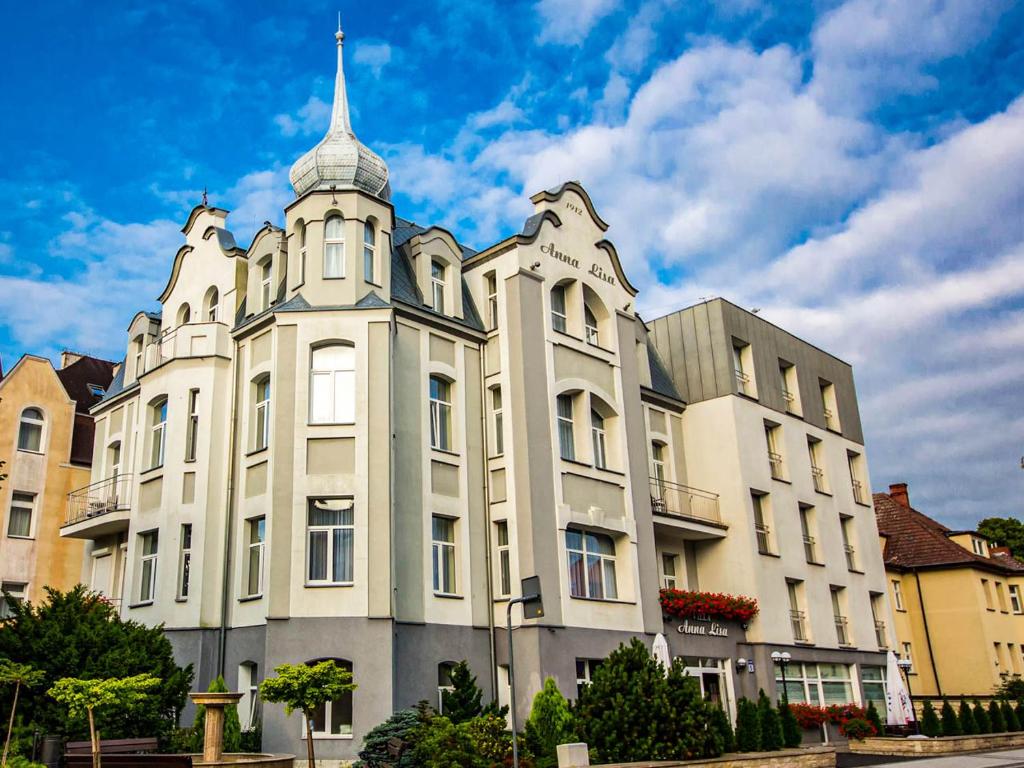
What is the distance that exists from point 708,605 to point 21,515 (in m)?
22.0

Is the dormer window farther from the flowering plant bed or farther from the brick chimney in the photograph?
the brick chimney

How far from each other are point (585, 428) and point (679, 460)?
702cm

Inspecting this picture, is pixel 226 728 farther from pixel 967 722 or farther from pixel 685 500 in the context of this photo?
pixel 967 722

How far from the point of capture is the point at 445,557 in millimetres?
23797

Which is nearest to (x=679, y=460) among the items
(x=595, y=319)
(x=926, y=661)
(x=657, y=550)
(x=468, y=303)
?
(x=657, y=550)

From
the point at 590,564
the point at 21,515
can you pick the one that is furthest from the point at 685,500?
the point at 21,515

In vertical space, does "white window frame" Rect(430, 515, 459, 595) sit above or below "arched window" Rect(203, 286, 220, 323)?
below

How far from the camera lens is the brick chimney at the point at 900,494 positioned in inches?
2022

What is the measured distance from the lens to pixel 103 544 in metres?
29.5

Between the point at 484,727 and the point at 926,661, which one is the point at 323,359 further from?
the point at 926,661

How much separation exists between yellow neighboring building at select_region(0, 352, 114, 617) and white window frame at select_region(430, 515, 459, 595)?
1438cm

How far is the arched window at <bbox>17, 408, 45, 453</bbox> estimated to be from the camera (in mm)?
32250

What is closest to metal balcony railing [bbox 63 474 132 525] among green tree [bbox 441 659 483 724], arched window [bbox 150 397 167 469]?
arched window [bbox 150 397 167 469]

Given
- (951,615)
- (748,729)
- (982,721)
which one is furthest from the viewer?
(951,615)
